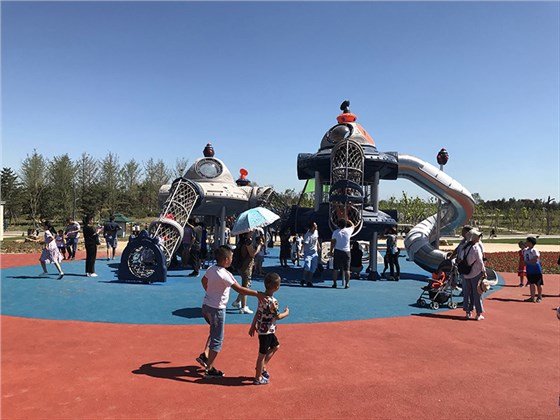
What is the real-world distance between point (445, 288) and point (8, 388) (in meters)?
8.87

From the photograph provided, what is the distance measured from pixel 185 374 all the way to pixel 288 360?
4.84 ft

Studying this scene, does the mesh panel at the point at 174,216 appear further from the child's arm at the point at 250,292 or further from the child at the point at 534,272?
the child at the point at 534,272

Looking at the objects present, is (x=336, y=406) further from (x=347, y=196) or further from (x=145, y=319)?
(x=347, y=196)

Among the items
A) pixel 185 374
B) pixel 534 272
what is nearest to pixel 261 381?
pixel 185 374

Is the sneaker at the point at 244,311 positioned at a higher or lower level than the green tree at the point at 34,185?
lower

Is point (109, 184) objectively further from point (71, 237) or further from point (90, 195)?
point (71, 237)

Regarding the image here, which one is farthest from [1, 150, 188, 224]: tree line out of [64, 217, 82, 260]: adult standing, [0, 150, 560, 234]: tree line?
[64, 217, 82, 260]: adult standing

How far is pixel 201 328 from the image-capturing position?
7371 millimetres

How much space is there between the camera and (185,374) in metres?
5.24

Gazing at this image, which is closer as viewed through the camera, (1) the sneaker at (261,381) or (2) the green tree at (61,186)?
(1) the sneaker at (261,381)

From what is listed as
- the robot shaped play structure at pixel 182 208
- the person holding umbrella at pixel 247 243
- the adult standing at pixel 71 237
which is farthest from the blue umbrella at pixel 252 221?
the adult standing at pixel 71 237

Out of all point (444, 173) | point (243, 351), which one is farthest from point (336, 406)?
point (444, 173)

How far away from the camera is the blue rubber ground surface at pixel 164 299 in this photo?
825 centimetres

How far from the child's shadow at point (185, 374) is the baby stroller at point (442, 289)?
6.10m
